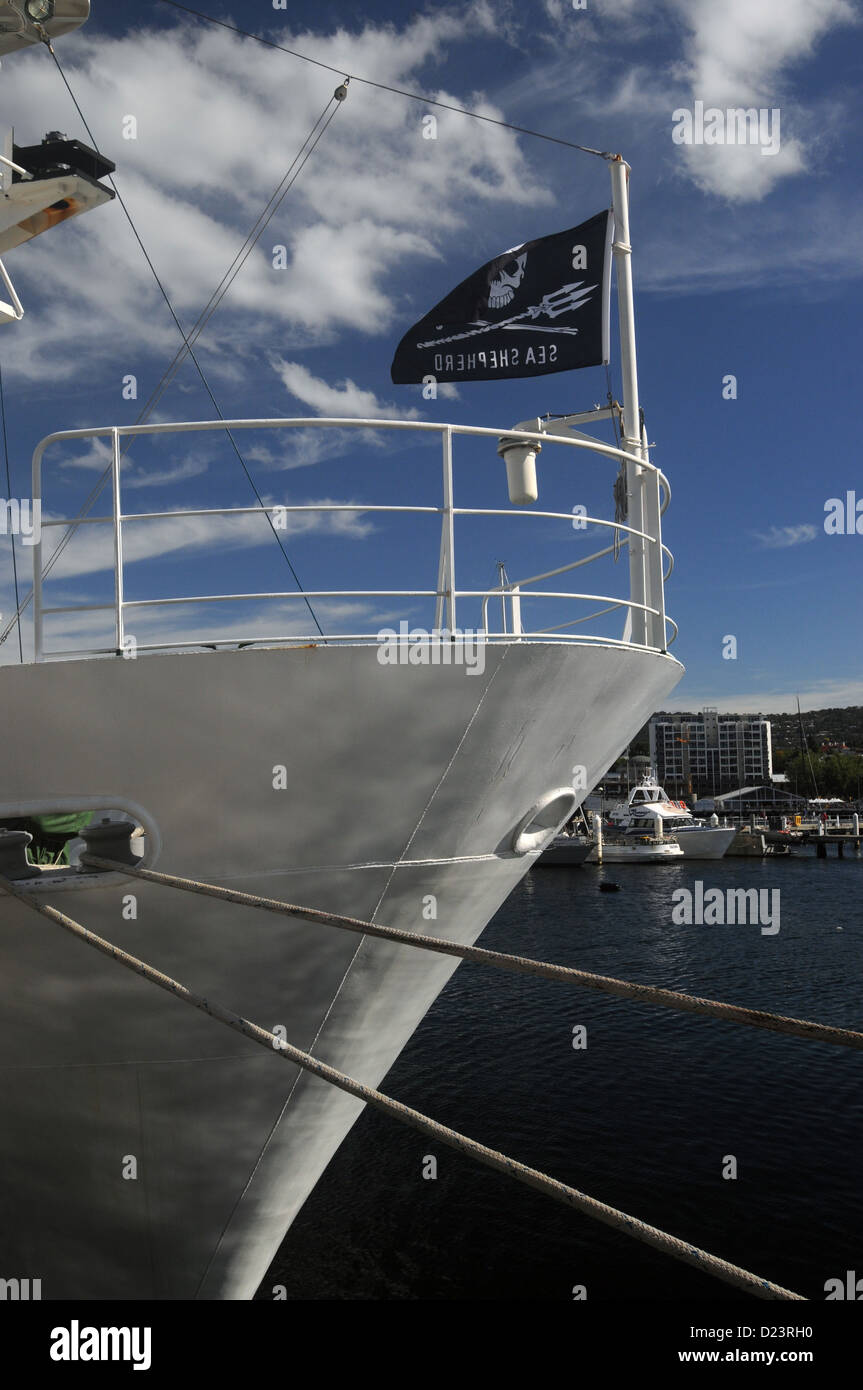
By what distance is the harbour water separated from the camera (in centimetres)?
1239

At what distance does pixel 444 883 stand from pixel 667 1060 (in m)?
18.2

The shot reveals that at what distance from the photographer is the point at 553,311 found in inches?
251

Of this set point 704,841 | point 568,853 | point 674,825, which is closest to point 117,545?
point 568,853

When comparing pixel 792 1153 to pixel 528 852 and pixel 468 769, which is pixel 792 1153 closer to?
pixel 528 852

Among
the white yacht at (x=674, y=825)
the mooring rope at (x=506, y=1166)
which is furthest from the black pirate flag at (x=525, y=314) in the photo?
the white yacht at (x=674, y=825)

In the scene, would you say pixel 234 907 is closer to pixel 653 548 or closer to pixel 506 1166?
pixel 506 1166

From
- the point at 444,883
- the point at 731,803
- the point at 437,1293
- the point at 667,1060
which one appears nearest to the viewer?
the point at 444,883

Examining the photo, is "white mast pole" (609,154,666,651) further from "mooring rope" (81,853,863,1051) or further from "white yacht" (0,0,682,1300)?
"mooring rope" (81,853,863,1051)

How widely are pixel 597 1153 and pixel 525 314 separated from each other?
1486cm

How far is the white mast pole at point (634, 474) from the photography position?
580 centimetres

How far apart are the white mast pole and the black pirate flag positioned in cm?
13

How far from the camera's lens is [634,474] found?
6.01 m

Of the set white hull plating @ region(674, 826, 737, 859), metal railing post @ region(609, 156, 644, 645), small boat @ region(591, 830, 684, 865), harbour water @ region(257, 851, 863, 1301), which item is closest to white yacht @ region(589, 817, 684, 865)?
small boat @ region(591, 830, 684, 865)
